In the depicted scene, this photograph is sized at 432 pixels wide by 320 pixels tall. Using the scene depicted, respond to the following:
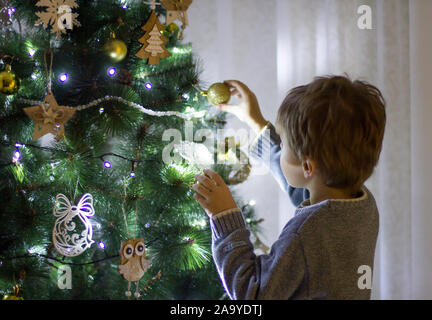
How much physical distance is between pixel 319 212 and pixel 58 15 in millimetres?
631

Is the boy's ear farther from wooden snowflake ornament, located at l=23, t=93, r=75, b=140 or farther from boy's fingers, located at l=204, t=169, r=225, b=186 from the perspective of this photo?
wooden snowflake ornament, located at l=23, t=93, r=75, b=140

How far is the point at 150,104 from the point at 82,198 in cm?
26

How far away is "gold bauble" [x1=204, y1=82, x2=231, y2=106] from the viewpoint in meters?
0.91

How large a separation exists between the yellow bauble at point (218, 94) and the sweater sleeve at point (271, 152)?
5.3 inches

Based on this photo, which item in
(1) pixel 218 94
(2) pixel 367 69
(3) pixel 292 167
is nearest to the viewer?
(3) pixel 292 167

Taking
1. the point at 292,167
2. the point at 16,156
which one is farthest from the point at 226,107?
the point at 16,156

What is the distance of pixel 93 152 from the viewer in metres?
0.88

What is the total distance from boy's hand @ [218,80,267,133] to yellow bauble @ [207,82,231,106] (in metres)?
0.05

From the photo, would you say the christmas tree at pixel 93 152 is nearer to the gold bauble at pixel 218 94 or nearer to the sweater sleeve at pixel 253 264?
the gold bauble at pixel 218 94

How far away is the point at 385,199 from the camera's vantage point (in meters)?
1.54

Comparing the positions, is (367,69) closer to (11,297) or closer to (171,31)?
(171,31)

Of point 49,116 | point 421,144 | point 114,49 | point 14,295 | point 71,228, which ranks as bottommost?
point 14,295

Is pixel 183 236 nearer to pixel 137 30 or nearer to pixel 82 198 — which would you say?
pixel 82 198

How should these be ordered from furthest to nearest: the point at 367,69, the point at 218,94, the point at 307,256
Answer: the point at 367,69
the point at 218,94
the point at 307,256
